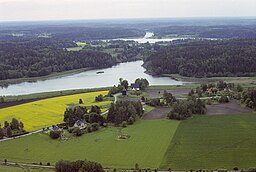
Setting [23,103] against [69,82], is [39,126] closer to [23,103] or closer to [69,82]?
[23,103]

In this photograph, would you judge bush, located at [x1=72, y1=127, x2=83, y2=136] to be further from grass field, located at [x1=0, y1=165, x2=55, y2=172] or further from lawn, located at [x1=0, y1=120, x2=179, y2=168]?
grass field, located at [x1=0, y1=165, x2=55, y2=172]

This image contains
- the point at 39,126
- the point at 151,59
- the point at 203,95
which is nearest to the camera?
the point at 39,126

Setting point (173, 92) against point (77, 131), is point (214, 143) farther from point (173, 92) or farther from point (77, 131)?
point (173, 92)

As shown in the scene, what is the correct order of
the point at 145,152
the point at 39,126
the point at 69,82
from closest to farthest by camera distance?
the point at 145,152
the point at 39,126
the point at 69,82

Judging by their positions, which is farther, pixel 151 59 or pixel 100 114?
pixel 151 59

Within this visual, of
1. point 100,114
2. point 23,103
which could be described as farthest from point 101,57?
point 100,114

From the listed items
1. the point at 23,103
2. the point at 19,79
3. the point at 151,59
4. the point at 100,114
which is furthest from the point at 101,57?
the point at 100,114

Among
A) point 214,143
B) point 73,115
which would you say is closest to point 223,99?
point 214,143
